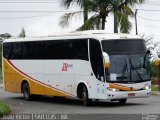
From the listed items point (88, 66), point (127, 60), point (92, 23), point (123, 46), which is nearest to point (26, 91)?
point (88, 66)

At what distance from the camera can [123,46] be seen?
23.8 meters

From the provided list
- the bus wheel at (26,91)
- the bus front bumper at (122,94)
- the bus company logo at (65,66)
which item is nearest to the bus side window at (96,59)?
the bus front bumper at (122,94)

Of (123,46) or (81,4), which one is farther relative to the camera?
(81,4)

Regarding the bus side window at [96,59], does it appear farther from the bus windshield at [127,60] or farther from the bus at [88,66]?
the bus windshield at [127,60]

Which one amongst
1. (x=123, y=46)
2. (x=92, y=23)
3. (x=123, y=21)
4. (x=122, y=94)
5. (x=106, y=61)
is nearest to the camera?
(x=106, y=61)

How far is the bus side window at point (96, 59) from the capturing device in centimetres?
2328

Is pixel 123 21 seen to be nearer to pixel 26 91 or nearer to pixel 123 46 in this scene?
pixel 26 91

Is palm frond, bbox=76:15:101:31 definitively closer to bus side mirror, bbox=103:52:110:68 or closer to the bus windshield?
the bus windshield

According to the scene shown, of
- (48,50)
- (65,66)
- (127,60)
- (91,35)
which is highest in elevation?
(91,35)

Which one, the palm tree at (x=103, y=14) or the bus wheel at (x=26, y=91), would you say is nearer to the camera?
the bus wheel at (x=26, y=91)

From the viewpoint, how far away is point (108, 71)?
75.7 ft

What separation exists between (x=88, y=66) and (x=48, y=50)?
3300mm

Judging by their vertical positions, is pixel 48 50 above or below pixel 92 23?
below

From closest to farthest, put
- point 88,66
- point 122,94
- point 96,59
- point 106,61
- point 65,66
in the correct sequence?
point 106,61
point 122,94
point 96,59
point 88,66
point 65,66
